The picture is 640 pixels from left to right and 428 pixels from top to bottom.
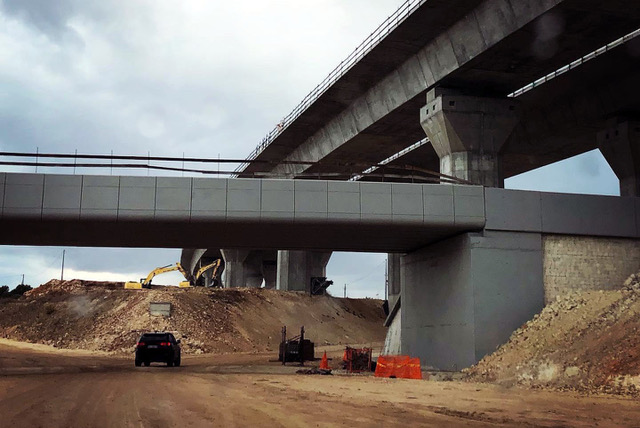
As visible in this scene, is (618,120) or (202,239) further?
(618,120)

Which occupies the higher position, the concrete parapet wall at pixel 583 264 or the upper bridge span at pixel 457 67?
the upper bridge span at pixel 457 67

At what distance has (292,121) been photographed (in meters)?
41.7

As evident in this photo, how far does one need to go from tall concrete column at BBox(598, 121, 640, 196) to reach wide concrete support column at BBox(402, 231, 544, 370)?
40.8ft

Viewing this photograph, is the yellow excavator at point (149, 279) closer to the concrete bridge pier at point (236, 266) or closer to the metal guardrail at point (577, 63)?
the concrete bridge pier at point (236, 266)

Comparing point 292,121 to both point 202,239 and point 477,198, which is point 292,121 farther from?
point 477,198

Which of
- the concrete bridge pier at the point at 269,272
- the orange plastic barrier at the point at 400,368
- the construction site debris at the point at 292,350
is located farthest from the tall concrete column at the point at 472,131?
the concrete bridge pier at the point at 269,272

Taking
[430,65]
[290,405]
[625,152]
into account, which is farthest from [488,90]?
[290,405]

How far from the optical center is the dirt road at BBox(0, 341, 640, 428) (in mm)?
11180

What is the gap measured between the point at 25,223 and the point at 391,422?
59.8 feet

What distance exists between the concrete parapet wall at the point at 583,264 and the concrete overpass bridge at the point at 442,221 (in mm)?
40

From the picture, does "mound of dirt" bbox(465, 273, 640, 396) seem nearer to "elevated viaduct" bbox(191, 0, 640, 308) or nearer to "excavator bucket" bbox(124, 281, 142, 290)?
"elevated viaduct" bbox(191, 0, 640, 308)

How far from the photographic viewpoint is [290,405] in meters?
13.5

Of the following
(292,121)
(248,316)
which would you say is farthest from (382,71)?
(248,316)

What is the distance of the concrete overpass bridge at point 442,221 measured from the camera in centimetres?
2377
